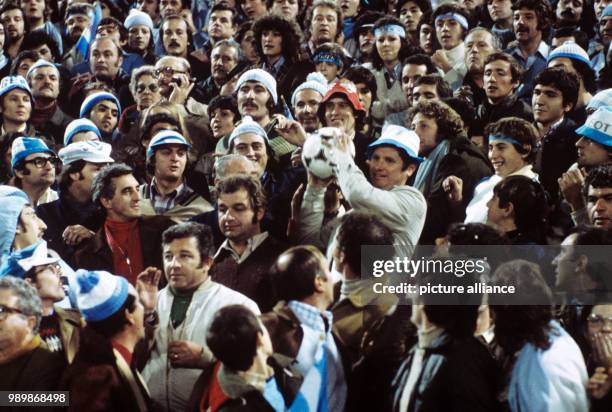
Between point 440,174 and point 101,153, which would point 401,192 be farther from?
point 101,153

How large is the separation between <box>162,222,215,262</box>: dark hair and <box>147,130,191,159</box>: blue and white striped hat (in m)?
0.96

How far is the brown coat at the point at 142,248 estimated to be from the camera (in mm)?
4996

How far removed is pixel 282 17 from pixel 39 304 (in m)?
3.22

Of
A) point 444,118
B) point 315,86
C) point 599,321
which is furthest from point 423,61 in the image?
point 599,321

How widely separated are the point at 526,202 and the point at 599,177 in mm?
298

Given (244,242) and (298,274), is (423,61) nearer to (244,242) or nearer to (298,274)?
(244,242)

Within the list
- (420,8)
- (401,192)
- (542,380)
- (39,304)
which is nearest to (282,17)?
(420,8)

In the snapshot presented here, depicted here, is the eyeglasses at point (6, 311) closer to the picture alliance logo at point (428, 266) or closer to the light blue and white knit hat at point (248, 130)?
the picture alliance logo at point (428, 266)

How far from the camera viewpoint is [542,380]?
3.65m

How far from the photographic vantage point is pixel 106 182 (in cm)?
523

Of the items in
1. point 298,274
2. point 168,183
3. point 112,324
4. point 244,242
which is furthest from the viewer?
point 168,183

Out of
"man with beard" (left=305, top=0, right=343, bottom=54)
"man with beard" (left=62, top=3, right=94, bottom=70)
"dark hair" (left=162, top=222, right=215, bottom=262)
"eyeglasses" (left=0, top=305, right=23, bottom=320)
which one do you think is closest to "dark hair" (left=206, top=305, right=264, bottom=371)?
"dark hair" (left=162, top=222, right=215, bottom=262)

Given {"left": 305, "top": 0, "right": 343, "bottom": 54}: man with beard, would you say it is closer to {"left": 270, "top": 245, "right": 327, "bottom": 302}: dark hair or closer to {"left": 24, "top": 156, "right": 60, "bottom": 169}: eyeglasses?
{"left": 24, "top": 156, "right": 60, "bottom": 169}: eyeglasses

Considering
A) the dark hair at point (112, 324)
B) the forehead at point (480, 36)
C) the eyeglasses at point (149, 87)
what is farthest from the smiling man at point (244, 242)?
the forehead at point (480, 36)
